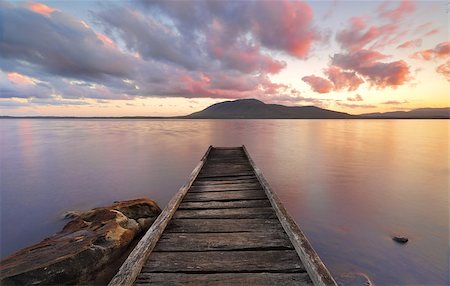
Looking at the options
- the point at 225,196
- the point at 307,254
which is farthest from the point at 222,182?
the point at 307,254

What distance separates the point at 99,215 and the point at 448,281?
8114 mm

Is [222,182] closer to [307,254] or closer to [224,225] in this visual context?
[224,225]

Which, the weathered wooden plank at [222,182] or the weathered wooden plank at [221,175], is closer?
the weathered wooden plank at [222,182]

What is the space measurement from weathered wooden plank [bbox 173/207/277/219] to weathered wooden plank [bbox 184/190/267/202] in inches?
26.1

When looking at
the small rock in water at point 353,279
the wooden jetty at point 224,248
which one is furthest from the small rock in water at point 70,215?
the small rock in water at point 353,279

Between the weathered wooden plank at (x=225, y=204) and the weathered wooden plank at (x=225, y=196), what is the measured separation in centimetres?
20

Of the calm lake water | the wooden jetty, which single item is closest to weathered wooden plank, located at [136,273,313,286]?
the wooden jetty

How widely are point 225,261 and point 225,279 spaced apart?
0.31 metres

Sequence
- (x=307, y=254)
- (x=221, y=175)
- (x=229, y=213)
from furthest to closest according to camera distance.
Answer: (x=221, y=175) → (x=229, y=213) → (x=307, y=254)

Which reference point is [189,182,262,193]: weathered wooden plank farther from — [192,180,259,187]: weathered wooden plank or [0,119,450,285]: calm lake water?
[0,119,450,285]: calm lake water

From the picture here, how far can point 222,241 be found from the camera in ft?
11.6

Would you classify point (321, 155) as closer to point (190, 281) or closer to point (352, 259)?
point (352, 259)

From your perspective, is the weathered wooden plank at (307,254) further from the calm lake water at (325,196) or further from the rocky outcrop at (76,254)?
the rocky outcrop at (76,254)

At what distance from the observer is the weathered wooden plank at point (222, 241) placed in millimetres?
3377
